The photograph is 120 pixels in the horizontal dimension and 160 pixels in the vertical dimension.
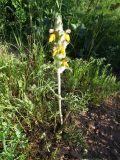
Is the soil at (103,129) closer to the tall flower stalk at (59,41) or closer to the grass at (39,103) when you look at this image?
the grass at (39,103)

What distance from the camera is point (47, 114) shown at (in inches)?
109

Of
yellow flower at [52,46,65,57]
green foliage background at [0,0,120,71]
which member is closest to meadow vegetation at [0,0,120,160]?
green foliage background at [0,0,120,71]

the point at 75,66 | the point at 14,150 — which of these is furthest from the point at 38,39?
the point at 14,150

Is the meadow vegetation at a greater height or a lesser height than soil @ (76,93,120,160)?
greater

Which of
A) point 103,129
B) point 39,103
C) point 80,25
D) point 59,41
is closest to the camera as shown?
point 59,41

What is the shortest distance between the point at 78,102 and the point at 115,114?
485 millimetres

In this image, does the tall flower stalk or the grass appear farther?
the grass

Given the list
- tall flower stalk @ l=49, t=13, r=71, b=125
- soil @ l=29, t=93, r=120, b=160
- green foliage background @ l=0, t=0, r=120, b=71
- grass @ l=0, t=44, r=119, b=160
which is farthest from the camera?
green foliage background @ l=0, t=0, r=120, b=71

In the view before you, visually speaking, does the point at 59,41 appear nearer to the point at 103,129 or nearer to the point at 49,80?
the point at 49,80

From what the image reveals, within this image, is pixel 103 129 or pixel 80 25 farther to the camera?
pixel 80 25

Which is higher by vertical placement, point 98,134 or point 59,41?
point 59,41

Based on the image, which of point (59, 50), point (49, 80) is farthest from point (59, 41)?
point (49, 80)

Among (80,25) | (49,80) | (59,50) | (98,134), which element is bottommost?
(98,134)

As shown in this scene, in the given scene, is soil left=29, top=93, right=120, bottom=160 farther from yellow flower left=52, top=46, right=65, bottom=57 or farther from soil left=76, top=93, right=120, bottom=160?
yellow flower left=52, top=46, right=65, bottom=57
